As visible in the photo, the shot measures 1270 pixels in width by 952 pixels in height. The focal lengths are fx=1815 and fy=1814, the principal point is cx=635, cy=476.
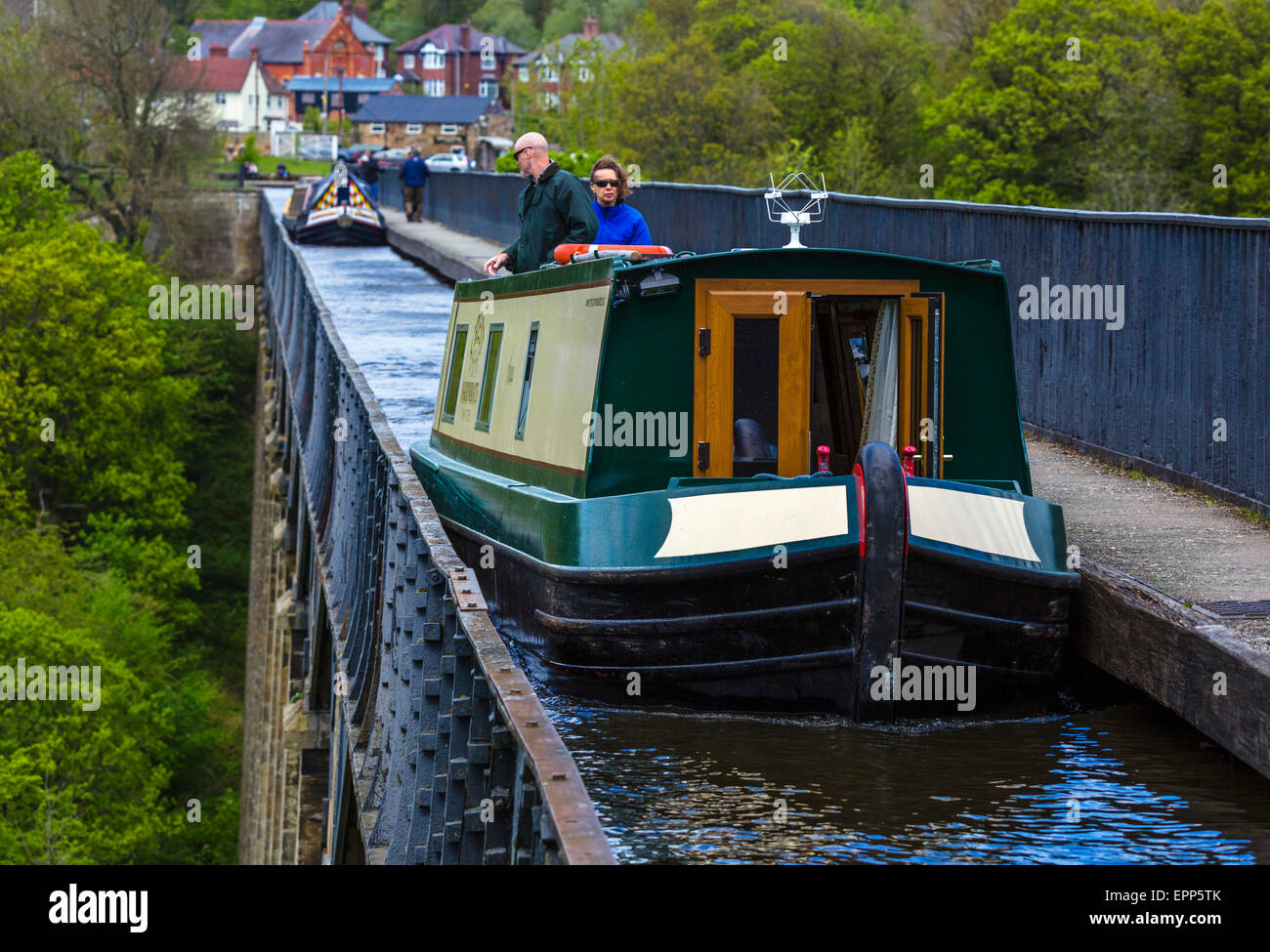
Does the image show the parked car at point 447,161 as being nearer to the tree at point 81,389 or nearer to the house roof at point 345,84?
the tree at point 81,389

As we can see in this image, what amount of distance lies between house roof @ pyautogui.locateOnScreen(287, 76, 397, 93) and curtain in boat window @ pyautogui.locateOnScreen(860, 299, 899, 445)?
14776 centimetres

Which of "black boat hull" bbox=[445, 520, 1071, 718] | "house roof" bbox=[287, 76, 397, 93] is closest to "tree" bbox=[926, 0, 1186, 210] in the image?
"black boat hull" bbox=[445, 520, 1071, 718]

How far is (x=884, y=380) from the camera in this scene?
8227 mm

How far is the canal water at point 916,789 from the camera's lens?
6.07 meters

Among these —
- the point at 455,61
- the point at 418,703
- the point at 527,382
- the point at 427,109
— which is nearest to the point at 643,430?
the point at 527,382

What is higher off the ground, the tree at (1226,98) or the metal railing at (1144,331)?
the tree at (1226,98)

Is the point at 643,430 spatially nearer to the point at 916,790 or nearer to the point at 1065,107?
the point at 916,790

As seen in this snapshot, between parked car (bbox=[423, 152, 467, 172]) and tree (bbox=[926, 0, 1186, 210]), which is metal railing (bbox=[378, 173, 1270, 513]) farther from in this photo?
parked car (bbox=[423, 152, 467, 172])

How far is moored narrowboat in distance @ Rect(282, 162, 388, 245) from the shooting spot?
3988 cm

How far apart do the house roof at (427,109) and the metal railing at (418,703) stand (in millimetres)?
127673

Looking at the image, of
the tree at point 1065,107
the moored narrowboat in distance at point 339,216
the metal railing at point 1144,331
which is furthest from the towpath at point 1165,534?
the tree at point 1065,107

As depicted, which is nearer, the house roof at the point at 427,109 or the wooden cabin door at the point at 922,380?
the wooden cabin door at the point at 922,380
